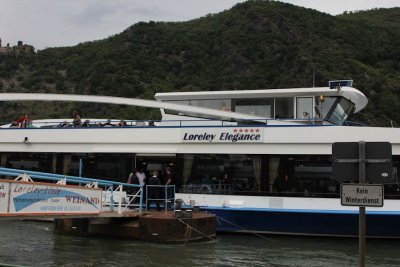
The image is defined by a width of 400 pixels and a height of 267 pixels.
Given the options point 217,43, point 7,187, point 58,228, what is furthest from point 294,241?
point 217,43

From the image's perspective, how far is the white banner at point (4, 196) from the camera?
33.3 ft

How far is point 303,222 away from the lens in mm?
14445

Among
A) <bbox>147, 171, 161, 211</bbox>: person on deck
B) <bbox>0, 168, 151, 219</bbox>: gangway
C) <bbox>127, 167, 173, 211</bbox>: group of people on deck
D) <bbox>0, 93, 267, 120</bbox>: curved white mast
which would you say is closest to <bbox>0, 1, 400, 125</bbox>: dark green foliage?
<bbox>0, 93, 267, 120</bbox>: curved white mast

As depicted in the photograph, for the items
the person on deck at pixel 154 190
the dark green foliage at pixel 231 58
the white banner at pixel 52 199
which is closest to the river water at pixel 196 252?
the white banner at pixel 52 199

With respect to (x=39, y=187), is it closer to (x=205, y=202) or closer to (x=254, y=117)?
(x=205, y=202)

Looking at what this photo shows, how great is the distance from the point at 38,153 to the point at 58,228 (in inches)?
134

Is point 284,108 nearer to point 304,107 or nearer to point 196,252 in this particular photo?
point 304,107

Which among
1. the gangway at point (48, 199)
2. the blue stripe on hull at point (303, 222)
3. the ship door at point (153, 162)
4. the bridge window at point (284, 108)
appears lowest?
the blue stripe on hull at point (303, 222)

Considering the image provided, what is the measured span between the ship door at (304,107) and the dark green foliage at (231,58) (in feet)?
107

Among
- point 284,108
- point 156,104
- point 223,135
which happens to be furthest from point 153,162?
point 284,108

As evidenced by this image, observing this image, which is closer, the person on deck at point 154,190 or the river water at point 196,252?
the river water at point 196,252

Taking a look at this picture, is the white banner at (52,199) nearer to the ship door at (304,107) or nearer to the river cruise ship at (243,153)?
the river cruise ship at (243,153)

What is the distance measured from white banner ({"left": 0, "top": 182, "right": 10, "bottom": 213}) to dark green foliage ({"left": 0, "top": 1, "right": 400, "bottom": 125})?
37563 millimetres

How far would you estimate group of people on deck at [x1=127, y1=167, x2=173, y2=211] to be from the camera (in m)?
15.1
